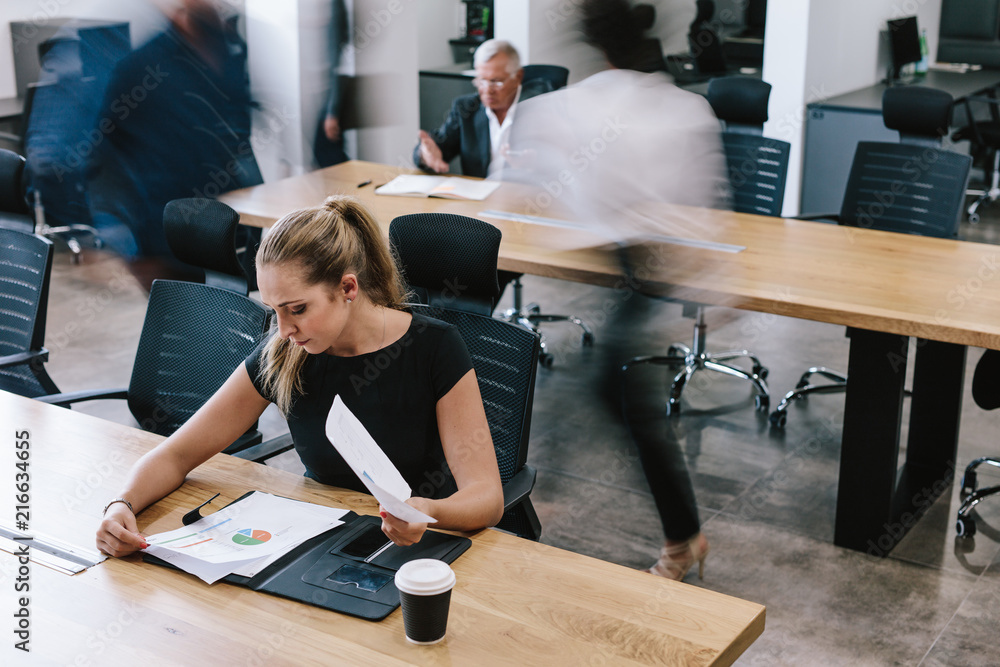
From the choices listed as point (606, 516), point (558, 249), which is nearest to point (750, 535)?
point (606, 516)

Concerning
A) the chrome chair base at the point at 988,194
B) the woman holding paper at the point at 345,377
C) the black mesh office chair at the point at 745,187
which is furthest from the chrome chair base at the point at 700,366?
the chrome chair base at the point at 988,194

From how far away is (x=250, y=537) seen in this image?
1.84 meters

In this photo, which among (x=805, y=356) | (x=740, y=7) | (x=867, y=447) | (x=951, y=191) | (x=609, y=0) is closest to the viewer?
(x=609, y=0)

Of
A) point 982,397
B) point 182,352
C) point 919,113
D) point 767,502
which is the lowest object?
point 767,502

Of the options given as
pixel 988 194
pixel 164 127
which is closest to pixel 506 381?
pixel 164 127

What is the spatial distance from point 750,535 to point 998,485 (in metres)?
0.83

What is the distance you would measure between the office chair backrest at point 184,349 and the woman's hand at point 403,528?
103cm

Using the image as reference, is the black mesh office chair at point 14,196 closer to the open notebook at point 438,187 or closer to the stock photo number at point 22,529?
the stock photo number at point 22,529

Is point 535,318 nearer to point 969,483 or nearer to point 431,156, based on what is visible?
Result: point 431,156

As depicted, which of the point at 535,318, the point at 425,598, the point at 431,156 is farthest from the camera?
the point at 535,318

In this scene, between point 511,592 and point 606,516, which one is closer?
point 511,592

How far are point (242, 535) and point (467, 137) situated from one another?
10.8 feet

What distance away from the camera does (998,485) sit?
3.34m

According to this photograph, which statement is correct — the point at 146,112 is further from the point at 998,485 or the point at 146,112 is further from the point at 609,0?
the point at 998,485
